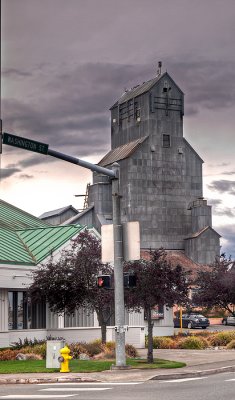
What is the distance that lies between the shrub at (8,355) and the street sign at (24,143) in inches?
520

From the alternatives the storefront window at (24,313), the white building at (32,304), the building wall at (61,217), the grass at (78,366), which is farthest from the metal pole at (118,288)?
the building wall at (61,217)

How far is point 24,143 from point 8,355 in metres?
14.0

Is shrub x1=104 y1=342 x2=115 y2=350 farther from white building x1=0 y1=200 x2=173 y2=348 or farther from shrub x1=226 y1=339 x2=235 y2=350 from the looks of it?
shrub x1=226 y1=339 x2=235 y2=350

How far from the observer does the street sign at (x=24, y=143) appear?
2173 centimetres

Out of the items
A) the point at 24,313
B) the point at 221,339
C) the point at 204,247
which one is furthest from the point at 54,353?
the point at 204,247

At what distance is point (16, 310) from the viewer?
4050 cm

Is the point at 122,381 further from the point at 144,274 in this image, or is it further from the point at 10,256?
the point at 10,256

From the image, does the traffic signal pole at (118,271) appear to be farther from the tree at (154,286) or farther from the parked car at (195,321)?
the parked car at (195,321)

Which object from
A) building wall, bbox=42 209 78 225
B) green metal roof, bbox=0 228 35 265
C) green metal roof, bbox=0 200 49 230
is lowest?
green metal roof, bbox=0 228 35 265

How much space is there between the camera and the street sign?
21.7 meters

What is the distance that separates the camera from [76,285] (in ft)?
119

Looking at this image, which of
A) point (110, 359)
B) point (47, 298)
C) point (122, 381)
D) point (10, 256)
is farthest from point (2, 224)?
point (122, 381)

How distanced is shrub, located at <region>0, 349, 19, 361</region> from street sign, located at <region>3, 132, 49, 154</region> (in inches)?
520

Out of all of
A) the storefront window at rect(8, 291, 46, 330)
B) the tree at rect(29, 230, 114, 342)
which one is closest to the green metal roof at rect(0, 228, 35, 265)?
the storefront window at rect(8, 291, 46, 330)
